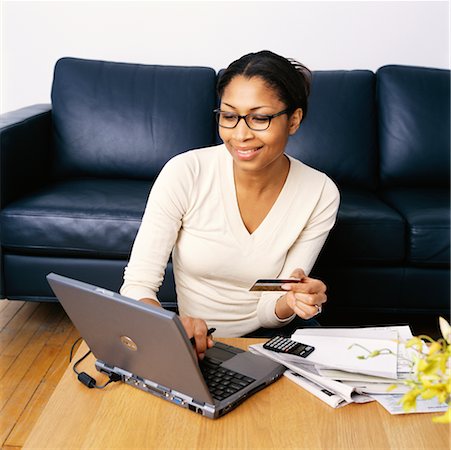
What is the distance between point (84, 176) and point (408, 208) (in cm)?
124

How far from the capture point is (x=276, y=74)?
159cm

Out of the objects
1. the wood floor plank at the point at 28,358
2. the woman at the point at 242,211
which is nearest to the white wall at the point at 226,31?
the wood floor plank at the point at 28,358

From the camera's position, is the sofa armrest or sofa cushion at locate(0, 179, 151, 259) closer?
sofa cushion at locate(0, 179, 151, 259)

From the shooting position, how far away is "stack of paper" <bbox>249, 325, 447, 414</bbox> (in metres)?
1.20

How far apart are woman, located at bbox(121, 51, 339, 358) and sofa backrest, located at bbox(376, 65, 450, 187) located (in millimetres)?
1212

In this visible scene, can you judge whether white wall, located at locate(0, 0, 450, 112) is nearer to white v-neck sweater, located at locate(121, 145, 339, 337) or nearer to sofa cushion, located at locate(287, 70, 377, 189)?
sofa cushion, located at locate(287, 70, 377, 189)

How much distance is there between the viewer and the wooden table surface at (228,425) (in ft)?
3.52

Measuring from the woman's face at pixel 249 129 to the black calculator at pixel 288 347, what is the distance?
0.43 m

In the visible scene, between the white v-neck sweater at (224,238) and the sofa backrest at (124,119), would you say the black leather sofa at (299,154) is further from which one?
the white v-neck sweater at (224,238)

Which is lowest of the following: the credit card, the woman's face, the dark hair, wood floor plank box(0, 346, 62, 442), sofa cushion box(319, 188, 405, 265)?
wood floor plank box(0, 346, 62, 442)

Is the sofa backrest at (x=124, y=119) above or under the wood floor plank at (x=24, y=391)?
above

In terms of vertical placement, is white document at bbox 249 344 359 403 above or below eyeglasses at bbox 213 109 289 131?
below

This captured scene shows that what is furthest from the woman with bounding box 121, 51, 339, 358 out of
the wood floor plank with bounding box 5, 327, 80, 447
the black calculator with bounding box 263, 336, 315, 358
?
the wood floor plank with bounding box 5, 327, 80, 447

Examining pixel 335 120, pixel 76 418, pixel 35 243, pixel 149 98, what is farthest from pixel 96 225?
pixel 76 418
